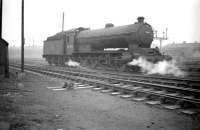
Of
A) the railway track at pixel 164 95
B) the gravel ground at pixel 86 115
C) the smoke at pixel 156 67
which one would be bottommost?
the gravel ground at pixel 86 115

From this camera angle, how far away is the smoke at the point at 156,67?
14.5 meters

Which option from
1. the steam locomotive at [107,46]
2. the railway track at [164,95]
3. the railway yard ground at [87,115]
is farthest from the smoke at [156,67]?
the railway yard ground at [87,115]

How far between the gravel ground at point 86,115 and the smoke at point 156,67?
8.04m

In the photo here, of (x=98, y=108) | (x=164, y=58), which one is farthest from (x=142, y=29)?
(x=98, y=108)

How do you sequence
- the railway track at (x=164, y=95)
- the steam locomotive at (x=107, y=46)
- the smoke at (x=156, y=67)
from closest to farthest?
the railway track at (x=164, y=95) < the smoke at (x=156, y=67) < the steam locomotive at (x=107, y=46)

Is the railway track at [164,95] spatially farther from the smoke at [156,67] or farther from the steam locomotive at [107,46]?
the steam locomotive at [107,46]

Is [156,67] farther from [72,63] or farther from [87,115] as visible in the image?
[87,115]

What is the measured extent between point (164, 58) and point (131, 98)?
929cm

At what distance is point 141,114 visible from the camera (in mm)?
5168

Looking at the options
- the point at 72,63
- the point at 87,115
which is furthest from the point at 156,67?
the point at 87,115

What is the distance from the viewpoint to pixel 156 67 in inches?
612

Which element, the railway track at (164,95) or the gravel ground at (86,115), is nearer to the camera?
the gravel ground at (86,115)

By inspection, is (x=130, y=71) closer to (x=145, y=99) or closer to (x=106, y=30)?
(x=106, y=30)

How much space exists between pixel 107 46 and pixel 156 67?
4.61 m
